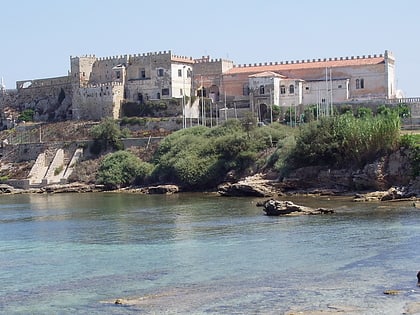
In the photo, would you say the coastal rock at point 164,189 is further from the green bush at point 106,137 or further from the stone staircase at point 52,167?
the stone staircase at point 52,167

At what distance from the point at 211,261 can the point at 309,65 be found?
4502 centimetres

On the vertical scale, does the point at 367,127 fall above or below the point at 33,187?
above

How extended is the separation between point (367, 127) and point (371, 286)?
24284mm

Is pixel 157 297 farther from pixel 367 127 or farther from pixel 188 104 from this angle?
pixel 188 104

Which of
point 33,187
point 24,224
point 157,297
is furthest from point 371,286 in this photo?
point 33,187

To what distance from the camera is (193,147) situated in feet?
171

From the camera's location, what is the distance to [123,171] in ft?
182

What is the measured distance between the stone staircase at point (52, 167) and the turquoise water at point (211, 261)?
69.3 ft

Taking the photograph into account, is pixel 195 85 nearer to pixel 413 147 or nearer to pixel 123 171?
pixel 123 171

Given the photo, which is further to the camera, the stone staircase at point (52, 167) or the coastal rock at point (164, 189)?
the stone staircase at point (52, 167)

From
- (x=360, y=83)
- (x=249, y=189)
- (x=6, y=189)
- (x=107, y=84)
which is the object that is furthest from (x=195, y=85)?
(x=249, y=189)

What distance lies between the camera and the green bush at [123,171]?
5466cm

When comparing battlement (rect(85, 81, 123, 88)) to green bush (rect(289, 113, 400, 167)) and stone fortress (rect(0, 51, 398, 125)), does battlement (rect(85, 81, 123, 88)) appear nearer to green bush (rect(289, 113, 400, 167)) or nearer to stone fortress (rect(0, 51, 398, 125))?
stone fortress (rect(0, 51, 398, 125))

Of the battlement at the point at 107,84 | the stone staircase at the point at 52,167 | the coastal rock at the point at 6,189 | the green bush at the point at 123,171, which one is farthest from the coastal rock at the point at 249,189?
the battlement at the point at 107,84
